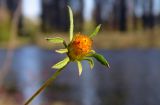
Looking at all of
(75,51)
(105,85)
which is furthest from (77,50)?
(105,85)

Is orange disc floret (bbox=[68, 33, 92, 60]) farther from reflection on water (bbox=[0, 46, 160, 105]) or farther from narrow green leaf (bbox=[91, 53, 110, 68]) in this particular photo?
reflection on water (bbox=[0, 46, 160, 105])

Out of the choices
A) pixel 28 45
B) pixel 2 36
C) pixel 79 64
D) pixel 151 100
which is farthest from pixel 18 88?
pixel 28 45

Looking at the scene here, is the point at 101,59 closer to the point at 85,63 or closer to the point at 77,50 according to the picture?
the point at 77,50

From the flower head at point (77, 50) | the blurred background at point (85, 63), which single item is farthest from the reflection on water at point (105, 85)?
the flower head at point (77, 50)

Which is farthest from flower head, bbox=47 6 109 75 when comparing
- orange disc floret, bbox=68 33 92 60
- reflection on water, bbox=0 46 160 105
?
reflection on water, bbox=0 46 160 105

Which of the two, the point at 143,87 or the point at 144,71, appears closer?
the point at 143,87

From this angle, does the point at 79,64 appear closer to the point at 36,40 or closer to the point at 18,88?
the point at 18,88

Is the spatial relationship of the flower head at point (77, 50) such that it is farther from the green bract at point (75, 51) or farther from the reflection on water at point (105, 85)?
the reflection on water at point (105, 85)
